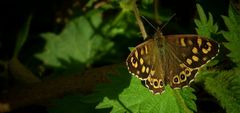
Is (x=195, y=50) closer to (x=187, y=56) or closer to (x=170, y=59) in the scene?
(x=187, y=56)

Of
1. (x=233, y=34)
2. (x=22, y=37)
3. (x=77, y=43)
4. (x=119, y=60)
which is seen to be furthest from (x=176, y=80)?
(x=22, y=37)

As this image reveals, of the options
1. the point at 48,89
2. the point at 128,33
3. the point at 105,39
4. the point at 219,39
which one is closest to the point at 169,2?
the point at 128,33

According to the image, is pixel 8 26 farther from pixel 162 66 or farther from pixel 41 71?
pixel 162 66

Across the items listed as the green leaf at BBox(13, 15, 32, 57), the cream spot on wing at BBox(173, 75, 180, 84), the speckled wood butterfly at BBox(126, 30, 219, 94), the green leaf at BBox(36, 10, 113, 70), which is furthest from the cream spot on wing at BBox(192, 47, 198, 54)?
the green leaf at BBox(13, 15, 32, 57)

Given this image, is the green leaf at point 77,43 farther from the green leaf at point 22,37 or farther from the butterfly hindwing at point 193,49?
the butterfly hindwing at point 193,49

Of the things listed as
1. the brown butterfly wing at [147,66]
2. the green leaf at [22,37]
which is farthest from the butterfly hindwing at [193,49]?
the green leaf at [22,37]
